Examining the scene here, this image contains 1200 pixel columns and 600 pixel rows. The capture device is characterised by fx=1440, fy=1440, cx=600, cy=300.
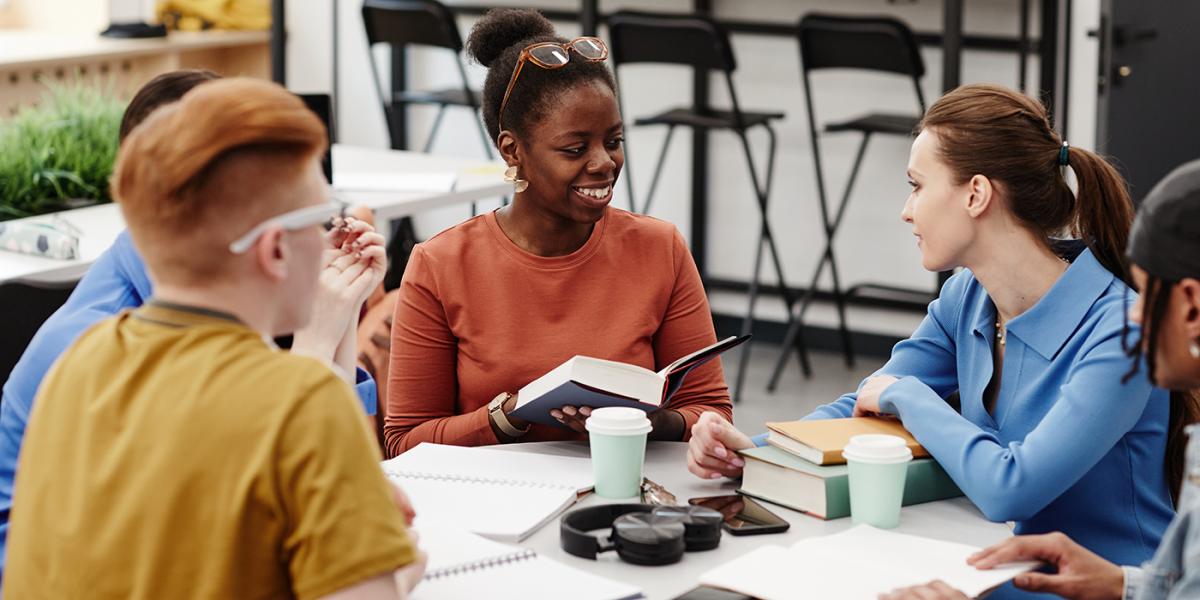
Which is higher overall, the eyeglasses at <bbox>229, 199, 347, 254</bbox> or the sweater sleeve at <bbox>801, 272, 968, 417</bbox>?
the eyeglasses at <bbox>229, 199, 347, 254</bbox>

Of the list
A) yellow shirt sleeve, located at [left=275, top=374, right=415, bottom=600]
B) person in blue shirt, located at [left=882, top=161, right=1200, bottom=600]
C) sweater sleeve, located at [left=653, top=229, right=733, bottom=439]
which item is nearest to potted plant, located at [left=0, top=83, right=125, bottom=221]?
sweater sleeve, located at [left=653, top=229, right=733, bottom=439]

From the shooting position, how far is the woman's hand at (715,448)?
1.90m

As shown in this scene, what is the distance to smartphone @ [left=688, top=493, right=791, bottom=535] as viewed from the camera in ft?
5.68

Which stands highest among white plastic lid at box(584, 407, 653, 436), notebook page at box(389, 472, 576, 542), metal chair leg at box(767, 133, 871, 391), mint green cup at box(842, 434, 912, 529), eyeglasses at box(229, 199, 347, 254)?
Answer: eyeglasses at box(229, 199, 347, 254)

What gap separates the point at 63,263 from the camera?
305 centimetres

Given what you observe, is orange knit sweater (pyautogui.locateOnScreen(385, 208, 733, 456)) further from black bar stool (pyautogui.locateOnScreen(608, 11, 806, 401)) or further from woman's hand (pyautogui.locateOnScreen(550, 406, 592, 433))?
black bar stool (pyautogui.locateOnScreen(608, 11, 806, 401))

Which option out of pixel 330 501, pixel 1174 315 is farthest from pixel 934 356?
pixel 330 501

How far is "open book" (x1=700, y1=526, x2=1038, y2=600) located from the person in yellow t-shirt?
510mm

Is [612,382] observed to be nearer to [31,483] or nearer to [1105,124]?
[31,483]

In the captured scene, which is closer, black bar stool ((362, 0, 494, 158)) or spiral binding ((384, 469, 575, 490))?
spiral binding ((384, 469, 575, 490))

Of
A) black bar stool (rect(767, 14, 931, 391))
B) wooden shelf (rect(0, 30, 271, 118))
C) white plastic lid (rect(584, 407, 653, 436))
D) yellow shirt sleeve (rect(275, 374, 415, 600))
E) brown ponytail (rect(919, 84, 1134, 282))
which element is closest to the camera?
yellow shirt sleeve (rect(275, 374, 415, 600))

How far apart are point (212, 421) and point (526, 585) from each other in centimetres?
51

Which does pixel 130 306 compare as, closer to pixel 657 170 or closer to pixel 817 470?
pixel 817 470

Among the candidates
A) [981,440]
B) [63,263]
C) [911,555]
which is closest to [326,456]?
[911,555]
